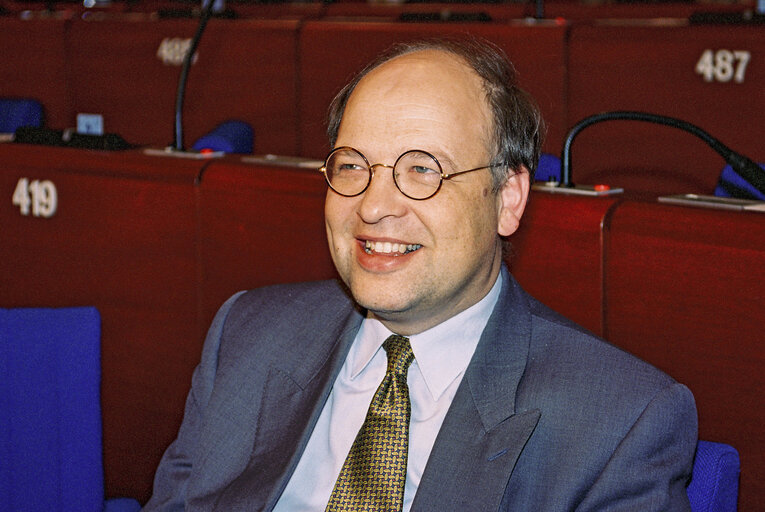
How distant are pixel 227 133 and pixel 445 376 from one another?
2.42 meters

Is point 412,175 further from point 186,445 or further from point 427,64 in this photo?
point 186,445

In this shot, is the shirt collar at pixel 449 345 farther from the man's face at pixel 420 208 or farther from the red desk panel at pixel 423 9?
the red desk panel at pixel 423 9

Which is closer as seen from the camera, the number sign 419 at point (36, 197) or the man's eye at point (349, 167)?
the man's eye at point (349, 167)

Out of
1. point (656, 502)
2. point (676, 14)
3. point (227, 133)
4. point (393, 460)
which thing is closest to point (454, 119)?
point (393, 460)

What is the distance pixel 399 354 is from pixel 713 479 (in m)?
0.53

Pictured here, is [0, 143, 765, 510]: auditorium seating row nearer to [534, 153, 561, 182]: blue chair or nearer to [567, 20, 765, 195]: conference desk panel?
[534, 153, 561, 182]: blue chair

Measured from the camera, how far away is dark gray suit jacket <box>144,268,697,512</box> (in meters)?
1.39

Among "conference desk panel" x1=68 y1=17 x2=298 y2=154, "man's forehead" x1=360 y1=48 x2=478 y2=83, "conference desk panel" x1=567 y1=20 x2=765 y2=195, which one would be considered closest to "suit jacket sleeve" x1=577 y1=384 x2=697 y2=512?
"man's forehead" x1=360 y1=48 x2=478 y2=83

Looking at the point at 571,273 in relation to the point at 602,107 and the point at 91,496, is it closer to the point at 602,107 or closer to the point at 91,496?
the point at 91,496

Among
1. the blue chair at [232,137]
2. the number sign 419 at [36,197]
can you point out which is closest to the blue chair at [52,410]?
the number sign 419 at [36,197]

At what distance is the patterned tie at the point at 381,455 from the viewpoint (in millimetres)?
1524

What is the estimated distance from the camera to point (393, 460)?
1.54 metres

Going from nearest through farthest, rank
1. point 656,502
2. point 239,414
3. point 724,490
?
1. point 656,502
2. point 724,490
3. point 239,414

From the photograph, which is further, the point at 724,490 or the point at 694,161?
the point at 694,161
